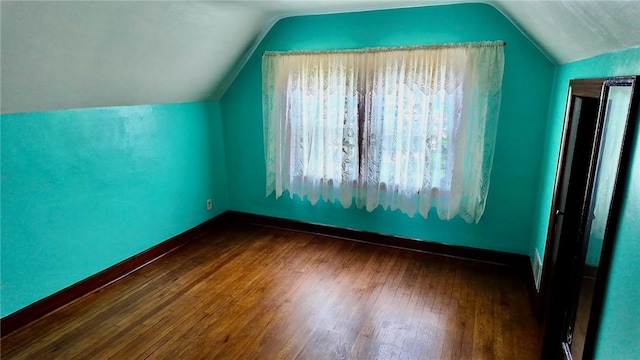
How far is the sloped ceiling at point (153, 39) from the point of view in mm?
1617

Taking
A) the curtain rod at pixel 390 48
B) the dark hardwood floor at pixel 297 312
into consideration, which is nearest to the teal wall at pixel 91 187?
the dark hardwood floor at pixel 297 312

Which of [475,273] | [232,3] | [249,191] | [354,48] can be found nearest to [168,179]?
[249,191]

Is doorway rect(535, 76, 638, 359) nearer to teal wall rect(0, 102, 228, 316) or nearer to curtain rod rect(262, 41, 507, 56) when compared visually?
curtain rod rect(262, 41, 507, 56)

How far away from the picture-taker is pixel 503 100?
9.59 feet

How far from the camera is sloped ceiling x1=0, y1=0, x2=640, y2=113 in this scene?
162 centimetres

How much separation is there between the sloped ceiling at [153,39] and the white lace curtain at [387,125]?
421 mm

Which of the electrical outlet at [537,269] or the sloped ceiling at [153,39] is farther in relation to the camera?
the electrical outlet at [537,269]

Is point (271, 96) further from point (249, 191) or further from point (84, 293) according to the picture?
point (84, 293)

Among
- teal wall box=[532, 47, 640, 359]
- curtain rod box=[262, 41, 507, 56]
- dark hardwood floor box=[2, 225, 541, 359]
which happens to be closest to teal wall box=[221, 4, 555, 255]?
curtain rod box=[262, 41, 507, 56]

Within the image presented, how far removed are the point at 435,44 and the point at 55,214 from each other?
3.16 metres

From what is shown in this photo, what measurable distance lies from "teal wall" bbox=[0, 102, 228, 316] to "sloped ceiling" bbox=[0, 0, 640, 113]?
0.61ft

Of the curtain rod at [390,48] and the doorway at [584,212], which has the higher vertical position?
the curtain rod at [390,48]

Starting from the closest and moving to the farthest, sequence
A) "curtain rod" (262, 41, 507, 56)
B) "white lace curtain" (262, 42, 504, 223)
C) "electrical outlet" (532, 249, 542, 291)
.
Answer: "electrical outlet" (532, 249, 542, 291) → "curtain rod" (262, 41, 507, 56) → "white lace curtain" (262, 42, 504, 223)

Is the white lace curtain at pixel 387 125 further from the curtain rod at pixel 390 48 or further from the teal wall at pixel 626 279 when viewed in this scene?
the teal wall at pixel 626 279
